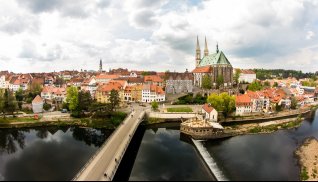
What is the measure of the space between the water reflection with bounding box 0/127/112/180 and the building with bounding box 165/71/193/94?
43954 mm

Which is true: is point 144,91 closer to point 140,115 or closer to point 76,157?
point 140,115

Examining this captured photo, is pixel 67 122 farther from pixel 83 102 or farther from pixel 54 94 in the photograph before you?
pixel 54 94

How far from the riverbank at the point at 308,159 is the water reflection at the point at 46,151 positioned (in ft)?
97.0

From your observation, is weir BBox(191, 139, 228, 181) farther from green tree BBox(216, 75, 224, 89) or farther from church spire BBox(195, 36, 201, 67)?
church spire BBox(195, 36, 201, 67)

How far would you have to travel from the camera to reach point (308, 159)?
43000 mm

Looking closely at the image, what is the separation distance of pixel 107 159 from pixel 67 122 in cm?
3395

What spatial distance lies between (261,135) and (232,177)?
74.5 feet

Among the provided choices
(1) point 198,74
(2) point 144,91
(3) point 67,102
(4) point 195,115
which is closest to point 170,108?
(4) point 195,115

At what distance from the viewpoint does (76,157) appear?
4250cm

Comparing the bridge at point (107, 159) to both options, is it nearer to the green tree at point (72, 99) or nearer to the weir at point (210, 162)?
the weir at point (210, 162)

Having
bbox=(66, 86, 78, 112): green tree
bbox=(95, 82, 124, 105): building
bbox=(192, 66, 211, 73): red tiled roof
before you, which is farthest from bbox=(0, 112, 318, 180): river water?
bbox=(192, 66, 211, 73): red tiled roof

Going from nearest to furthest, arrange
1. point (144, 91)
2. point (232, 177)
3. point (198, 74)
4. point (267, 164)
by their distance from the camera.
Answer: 1. point (232, 177)
2. point (267, 164)
3. point (144, 91)
4. point (198, 74)

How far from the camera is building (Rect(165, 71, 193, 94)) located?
99.9 metres

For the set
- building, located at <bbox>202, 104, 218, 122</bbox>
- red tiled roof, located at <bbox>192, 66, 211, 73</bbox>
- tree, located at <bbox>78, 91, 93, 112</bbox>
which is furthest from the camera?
red tiled roof, located at <bbox>192, 66, 211, 73</bbox>
